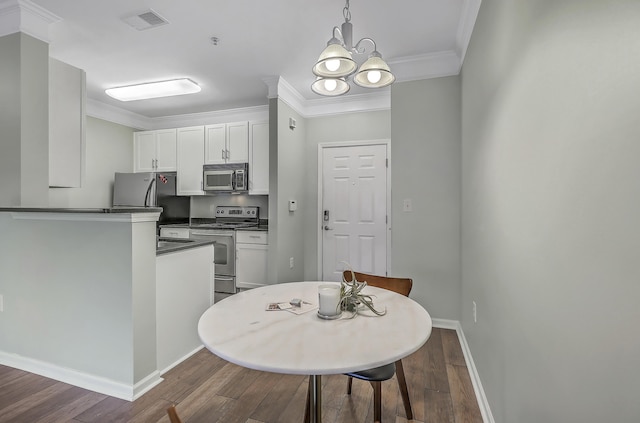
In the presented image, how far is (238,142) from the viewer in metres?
4.26

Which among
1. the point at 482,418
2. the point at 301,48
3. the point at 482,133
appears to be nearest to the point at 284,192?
the point at 301,48

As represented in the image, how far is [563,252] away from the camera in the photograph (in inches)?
34.1

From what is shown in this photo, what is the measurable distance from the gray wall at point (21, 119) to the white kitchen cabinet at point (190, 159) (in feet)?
7.20

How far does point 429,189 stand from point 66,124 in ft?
10.0

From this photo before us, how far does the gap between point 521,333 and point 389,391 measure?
1.04m

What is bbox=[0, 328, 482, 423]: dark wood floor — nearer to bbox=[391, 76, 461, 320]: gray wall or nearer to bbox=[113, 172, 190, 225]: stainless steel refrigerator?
bbox=[391, 76, 461, 320]: gray wall

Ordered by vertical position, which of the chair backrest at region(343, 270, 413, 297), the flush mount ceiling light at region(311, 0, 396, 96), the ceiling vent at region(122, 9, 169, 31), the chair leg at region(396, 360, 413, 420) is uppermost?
the ceiling vent at region(122, 9, 169, 31)

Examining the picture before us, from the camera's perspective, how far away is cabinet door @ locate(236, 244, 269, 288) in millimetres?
3867

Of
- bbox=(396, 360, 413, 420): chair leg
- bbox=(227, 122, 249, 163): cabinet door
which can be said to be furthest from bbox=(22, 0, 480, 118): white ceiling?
bbox=(396, 360, 413, 420): chair leg

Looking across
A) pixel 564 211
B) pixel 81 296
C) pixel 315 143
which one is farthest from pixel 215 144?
pixel 564 211

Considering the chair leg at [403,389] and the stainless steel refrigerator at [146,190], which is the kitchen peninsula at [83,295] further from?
the stainless steel refrigerator at [146,190]

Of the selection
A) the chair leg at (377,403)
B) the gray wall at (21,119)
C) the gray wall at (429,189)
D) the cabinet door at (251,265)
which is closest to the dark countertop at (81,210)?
the gray wall at (21,119)

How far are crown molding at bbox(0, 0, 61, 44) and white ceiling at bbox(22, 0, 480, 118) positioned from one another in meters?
0.06

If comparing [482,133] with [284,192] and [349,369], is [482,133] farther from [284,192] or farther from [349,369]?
[284,192]
